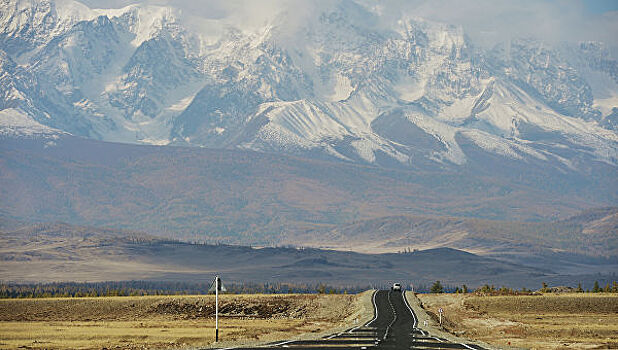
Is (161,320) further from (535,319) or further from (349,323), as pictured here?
(535,319)

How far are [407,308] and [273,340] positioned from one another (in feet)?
139

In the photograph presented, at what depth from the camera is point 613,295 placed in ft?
488

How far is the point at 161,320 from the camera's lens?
140125 mm

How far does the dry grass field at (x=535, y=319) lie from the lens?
9950 cm

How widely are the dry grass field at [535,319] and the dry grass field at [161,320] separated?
44.2 feet

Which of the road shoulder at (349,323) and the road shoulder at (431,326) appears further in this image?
the road shoulder at (431,326)

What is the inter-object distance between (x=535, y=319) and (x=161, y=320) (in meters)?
48.8

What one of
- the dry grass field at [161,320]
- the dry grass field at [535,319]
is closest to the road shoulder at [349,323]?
the dry grass field at [161,320]

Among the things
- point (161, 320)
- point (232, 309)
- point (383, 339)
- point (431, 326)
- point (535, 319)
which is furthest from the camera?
point (232, 309)

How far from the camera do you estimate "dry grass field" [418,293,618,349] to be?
99500 mm

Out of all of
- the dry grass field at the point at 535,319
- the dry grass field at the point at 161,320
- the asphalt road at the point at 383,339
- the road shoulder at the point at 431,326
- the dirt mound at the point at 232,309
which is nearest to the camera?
the asphalt road at the point at 383,339

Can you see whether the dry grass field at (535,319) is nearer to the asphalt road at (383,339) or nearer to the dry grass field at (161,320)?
the asphalt road at (383,339)

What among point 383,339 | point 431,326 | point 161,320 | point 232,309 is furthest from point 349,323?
point 161,320

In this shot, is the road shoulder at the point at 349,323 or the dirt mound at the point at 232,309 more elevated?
the dirt mound at the point at 232,309
